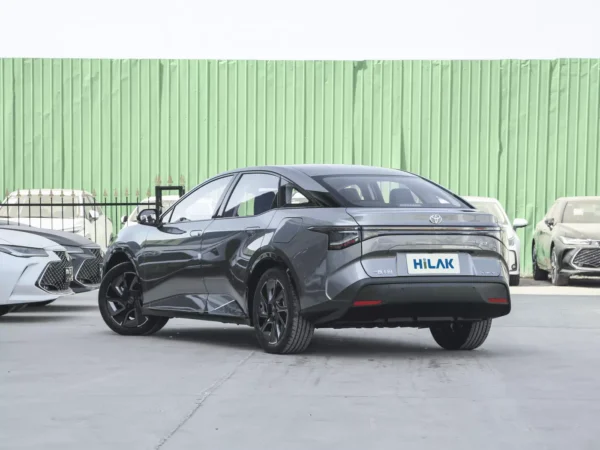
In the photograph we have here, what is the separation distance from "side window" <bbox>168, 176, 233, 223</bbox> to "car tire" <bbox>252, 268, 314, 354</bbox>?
1.32 meters

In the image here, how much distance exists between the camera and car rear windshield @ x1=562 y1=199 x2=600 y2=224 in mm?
24453

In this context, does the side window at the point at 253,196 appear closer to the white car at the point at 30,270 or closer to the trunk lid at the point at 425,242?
the trunk lid at the point at 425,242

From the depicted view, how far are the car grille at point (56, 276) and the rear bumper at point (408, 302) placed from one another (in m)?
5.07

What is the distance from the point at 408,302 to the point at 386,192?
0.89 m

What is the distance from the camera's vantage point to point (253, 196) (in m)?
11.4

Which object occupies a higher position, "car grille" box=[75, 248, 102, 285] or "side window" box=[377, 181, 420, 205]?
"side window" box=[377, 181, 420, 205]

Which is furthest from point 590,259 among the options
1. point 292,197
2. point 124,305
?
point 292,197

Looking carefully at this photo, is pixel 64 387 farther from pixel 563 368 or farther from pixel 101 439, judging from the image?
pixel 563 368

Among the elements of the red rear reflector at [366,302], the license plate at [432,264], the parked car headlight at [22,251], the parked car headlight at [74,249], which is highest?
the license plate at [432,264]

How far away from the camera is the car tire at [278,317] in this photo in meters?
10.5

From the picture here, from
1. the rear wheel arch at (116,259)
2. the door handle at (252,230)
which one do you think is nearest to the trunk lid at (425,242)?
the door handle at (252,230)

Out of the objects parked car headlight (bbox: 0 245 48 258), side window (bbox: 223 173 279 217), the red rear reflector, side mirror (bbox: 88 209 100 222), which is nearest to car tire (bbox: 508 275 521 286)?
side mirror (bbox: 88 209 100 222)

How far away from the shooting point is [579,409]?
7945 millimetres

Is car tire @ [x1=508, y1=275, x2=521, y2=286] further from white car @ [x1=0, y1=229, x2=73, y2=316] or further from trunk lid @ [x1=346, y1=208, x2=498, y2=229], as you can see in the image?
trunk lid @ [x1=346, y1=208, x2=498, y2=229]
